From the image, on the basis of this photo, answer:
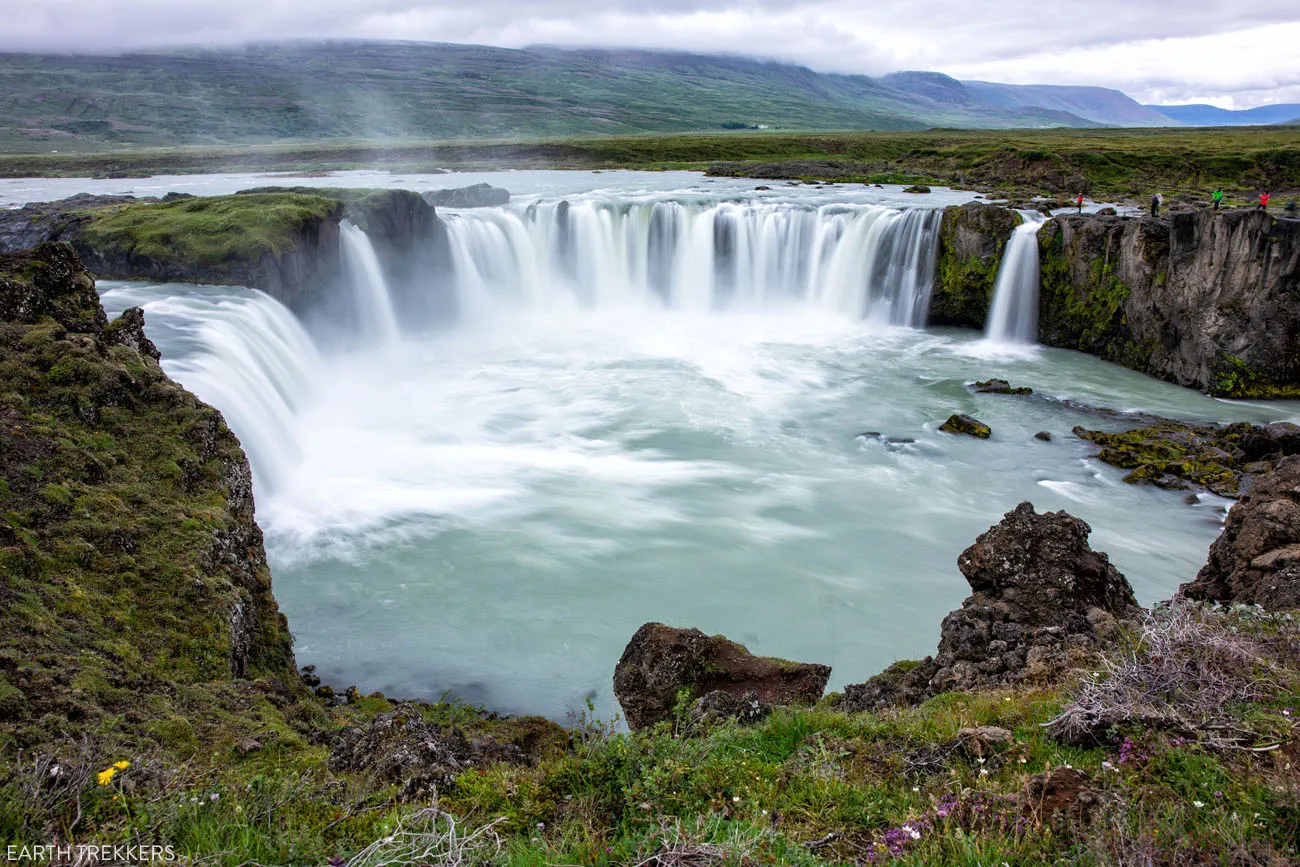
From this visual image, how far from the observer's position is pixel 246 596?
30.2ft

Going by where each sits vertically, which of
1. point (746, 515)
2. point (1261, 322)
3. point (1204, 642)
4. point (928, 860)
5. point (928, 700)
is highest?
point (1261, 322)

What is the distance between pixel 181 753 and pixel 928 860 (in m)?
5.50

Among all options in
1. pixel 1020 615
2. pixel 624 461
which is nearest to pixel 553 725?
pixel 1020 615

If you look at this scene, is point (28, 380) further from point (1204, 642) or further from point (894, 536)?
point (894, 536)

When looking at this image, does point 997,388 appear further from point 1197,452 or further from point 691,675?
point 691,675

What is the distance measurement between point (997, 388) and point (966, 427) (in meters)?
4.19

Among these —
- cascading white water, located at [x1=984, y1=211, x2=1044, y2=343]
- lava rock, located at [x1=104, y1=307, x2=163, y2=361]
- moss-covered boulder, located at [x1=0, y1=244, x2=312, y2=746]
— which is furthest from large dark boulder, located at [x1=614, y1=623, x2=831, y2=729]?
cascading white water, located at [x1=984, y1=211, x2=1044, y2=343]

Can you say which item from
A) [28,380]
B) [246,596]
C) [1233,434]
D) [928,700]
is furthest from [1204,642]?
[1233,434]

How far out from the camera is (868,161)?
6981 cm

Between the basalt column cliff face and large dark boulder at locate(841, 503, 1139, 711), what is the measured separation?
18.8 meters

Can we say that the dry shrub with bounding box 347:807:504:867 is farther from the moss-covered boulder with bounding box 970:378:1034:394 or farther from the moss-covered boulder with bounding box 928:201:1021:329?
the moss-covered boulder with bounding box 928:201:1021:329

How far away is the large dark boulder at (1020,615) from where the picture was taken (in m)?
7.64

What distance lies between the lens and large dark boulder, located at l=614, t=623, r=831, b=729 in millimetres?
8602

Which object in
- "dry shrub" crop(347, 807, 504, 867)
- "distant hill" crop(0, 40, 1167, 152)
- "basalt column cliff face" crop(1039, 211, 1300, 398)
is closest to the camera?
"dry shrub" crop(347, 807, 504, 867)
